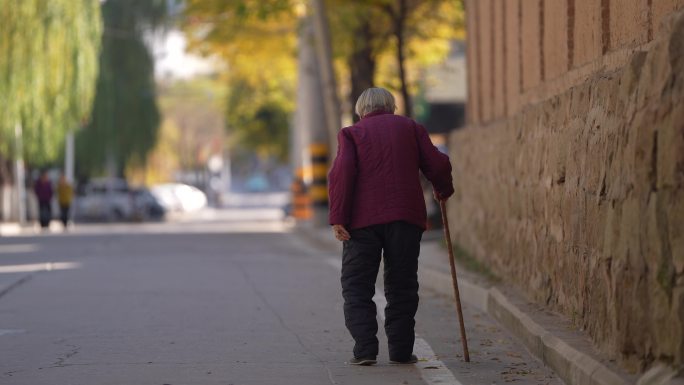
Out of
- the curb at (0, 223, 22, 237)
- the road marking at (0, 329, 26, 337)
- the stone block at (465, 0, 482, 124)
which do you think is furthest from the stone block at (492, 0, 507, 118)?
the curb at (0, 223, 22, 237)

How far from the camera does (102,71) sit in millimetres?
51656

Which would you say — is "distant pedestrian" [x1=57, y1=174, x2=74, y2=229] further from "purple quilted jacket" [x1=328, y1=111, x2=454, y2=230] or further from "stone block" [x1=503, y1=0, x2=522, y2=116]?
"purple quilted jacket" [x1=328, y1=111, x2=454, y2=230]

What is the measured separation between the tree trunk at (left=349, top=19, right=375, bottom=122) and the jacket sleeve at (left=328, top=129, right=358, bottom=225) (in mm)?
22874

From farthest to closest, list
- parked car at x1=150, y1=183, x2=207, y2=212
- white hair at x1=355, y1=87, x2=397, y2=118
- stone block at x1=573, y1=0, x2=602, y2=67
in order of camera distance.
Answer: parked car at x1=150, y1=183, x2=207, y2=212 → stone block at x1=573, y1=0, x2=602, y2=67 → white hair at x1=355, y1=87, x2=397, y2=118

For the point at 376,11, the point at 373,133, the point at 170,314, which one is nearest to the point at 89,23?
the point at 376,11

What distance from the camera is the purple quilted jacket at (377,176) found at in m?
9.16

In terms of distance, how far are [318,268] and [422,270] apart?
230 cm

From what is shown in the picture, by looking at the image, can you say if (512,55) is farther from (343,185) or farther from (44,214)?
(44,214)

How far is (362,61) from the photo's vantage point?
108 ft

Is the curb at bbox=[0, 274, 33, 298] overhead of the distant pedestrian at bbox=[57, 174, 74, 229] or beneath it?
overhead

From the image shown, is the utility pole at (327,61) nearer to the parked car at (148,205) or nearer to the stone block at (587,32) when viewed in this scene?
the stone block at (587,32)

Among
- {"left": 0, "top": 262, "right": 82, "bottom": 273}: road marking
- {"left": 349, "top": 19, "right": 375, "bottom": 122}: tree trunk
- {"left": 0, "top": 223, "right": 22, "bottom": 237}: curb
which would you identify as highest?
{"left": 349, "top": 19, "right": 375, "bottom": 122}: tree trunk

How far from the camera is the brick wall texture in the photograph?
6.85 m

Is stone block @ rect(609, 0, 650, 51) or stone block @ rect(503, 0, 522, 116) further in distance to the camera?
stone block @ rect(503, 0, 522, 116)
